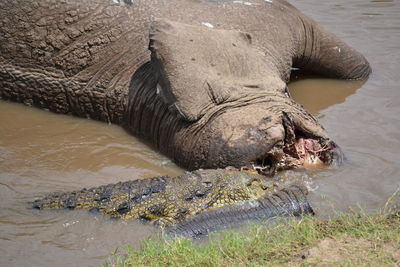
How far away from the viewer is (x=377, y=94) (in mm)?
6977

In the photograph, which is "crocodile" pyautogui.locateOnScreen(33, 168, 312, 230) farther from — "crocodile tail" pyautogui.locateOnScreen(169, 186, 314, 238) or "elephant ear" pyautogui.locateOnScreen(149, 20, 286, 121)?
"elephant ear" pyautogui.locateOnScreen(149, 20, 286, 121)

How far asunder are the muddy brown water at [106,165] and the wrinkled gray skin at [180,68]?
0.63 feet

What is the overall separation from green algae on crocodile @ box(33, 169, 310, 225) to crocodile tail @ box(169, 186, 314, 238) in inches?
1.5

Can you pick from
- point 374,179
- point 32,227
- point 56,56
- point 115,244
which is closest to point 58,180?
point 32,227

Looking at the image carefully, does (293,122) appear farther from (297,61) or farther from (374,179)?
(297,61)

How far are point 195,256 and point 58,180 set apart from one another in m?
1.81

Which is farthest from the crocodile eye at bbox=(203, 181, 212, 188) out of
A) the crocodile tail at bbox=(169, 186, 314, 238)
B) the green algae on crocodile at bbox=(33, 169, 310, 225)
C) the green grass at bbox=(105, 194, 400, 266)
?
the green grass at bbox=(105, 194, 400, 266)

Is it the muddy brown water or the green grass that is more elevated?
the green grass

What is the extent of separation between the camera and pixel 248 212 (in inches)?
171

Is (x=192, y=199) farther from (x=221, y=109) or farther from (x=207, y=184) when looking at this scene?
(x=221, y=109)

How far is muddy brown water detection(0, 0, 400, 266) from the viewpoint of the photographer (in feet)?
13.8

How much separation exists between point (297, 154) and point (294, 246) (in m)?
1.55

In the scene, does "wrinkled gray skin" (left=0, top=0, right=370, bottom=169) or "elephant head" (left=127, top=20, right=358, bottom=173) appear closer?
"elephant head" (left=127, top=20, right=358, bottom=173)

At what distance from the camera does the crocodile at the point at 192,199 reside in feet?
14.1
